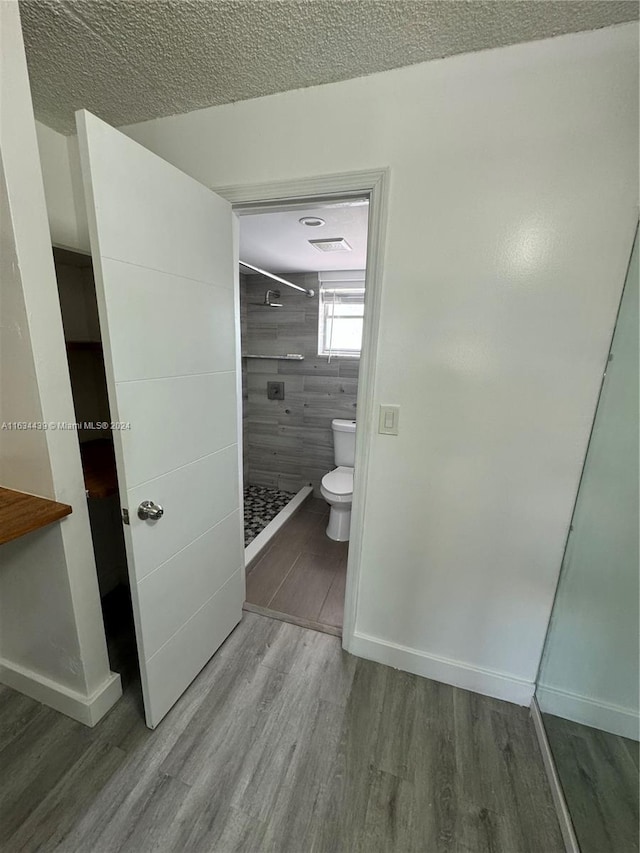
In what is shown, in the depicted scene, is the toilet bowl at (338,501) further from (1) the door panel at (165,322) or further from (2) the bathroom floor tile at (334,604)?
(1) the door panel at (165,322)

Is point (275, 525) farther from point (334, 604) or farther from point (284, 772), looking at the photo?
point (284, 772)

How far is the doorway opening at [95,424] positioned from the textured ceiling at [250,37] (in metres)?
0.64

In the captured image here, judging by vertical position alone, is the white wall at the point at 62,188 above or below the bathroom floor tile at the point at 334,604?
above

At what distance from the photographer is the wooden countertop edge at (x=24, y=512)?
0.91 metres

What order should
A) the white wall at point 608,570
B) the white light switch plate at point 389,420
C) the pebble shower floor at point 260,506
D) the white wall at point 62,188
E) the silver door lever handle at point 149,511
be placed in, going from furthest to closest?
the pebble shower floor at point 260,506 < the white wall at point 62,188 < the white light switch plate at point 389,420 < the silver door lever handle at point 149,511 < the white wall at point 608,570

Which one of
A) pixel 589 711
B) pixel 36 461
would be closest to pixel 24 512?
pixel 36 461

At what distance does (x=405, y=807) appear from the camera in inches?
42.2

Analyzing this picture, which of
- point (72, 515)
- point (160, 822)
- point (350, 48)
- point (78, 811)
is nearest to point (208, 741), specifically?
point (160, 822)

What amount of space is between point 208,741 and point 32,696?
0.76 metres

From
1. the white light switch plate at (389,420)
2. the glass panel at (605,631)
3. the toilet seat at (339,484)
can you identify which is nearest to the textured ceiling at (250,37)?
the glass panel at (605,631)

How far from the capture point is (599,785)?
0.96m

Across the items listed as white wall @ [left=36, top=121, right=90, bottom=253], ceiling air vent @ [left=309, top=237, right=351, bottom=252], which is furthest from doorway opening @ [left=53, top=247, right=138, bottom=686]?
ceiling air vent @ [left=309, top=237, right=351, bottom=252]

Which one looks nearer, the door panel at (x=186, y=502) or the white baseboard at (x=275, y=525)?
the door panel at (x=186, y=502)

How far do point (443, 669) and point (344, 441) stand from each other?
1816mm
